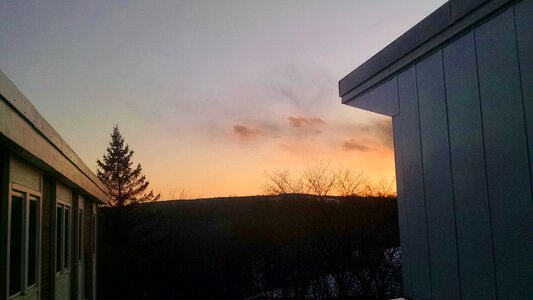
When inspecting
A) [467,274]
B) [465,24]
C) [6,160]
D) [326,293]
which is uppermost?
[465,24]

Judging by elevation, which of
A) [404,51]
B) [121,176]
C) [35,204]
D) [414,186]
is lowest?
[414,186]

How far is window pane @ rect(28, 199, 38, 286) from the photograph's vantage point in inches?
270

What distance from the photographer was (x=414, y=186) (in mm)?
4156

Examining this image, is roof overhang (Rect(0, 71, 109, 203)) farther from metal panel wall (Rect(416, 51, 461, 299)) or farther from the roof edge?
metal panel wall (Rect(416, 51, 461, 299))

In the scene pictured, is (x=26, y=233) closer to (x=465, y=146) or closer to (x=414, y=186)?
(x=414, y=186)

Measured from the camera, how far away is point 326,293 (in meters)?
18.8

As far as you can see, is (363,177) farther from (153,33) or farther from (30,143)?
(30,143)

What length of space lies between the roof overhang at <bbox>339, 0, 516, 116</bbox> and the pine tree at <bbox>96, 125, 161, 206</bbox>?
113 ft

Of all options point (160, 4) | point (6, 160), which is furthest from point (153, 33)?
point (6, 160)

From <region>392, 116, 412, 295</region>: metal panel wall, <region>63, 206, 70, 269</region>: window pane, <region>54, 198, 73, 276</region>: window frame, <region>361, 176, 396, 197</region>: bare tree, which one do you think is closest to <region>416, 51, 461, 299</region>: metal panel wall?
<region>392, 116, 412, 295</region>: metal panel wall

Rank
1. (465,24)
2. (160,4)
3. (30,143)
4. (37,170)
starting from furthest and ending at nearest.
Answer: (160,4) → (37,170) → (30,143) → (465,24)

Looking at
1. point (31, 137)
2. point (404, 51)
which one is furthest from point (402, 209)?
point (31, 137)

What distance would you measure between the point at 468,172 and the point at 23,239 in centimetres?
498

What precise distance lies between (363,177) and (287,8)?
35.1ft
